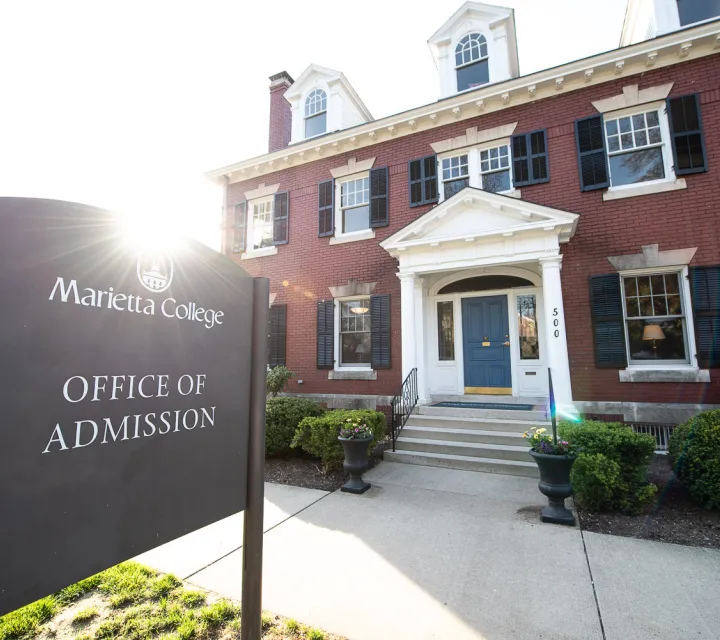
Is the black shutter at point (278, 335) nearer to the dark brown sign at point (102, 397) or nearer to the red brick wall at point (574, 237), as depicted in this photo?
the red brick wall at point (574, 237)

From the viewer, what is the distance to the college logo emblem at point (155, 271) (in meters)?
1.64

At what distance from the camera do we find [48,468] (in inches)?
51.5

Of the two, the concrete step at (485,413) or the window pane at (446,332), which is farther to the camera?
the window pane at (446,332)

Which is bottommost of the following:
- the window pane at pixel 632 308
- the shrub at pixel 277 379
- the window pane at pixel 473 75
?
the shrub at pixel 277 379

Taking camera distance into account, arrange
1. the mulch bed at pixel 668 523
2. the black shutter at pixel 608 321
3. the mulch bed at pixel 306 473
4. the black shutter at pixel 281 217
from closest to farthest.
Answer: the mulch bed at pixel 668 523 → the mulch bed at pixel 306 473 → the black shutter at pixel 608 321 → the black shutter at pixel 281 217

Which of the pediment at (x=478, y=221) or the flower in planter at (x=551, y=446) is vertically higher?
the pediment at (x=478, y=221)

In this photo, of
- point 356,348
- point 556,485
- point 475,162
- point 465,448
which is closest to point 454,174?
point 475,162

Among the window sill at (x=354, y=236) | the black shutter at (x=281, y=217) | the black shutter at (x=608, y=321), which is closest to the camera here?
the black shutter at (x=608, y=321)

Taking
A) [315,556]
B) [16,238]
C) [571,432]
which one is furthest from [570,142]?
[16,238]

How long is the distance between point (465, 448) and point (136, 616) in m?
5.04

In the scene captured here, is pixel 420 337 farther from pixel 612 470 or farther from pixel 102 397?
pixel 102 397

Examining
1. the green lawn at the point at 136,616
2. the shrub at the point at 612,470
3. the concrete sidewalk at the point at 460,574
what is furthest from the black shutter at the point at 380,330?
the green lawn at the point at 136,616

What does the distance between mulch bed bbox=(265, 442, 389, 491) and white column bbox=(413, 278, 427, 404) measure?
5.67 ft

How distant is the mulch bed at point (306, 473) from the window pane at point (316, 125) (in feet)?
30.2
